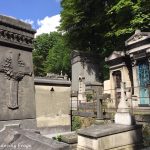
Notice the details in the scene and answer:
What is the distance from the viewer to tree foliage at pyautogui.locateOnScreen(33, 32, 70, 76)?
41781 millimetres

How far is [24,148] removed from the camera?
3945mm

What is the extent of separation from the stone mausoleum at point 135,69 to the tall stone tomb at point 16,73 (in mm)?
8877

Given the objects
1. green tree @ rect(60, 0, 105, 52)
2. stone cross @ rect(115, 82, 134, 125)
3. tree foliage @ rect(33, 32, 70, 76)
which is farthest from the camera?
tree foliage @ rect(33, 32, 70, 76)

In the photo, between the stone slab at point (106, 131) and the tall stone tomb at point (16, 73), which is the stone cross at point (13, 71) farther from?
the stone slab at point (106, 131)

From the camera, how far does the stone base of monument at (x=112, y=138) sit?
698 cm

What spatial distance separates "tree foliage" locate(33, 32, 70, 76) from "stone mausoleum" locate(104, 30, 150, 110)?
20.3 m

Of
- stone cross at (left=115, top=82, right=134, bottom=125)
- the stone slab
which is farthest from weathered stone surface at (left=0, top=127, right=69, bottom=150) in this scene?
stone cross at (left=115, top=82, right=134, bottom=125)

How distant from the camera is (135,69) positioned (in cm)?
1548

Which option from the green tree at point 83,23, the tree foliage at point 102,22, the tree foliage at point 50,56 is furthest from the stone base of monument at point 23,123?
the tree foliage at point 50,56

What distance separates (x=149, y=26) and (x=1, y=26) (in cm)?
1553

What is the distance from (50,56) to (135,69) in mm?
30554

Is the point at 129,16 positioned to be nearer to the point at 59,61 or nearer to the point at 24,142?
the point at 24,142

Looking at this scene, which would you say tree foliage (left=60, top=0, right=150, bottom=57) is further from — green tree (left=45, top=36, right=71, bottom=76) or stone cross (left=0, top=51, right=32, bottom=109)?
stone cross (left=0, top=51, right=32, bottom=109)

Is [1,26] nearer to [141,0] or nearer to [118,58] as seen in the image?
[118,58]
